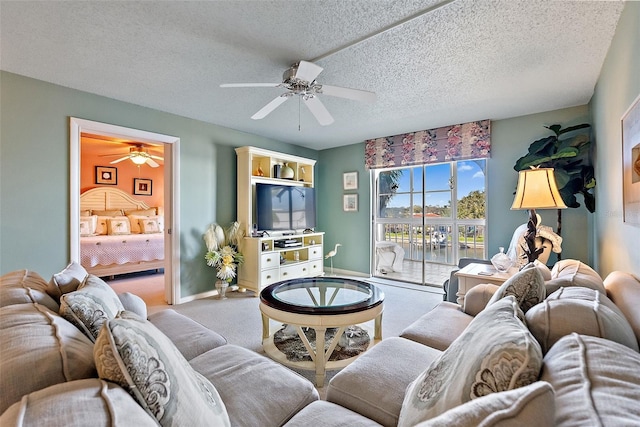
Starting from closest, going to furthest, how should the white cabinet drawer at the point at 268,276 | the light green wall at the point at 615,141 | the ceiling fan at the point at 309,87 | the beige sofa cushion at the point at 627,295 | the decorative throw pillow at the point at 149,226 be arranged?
the beige sofa cushion at the point at 627,295 → the light green wall at the point at 615,141 → the ceiling fan at the point at 309,87 → the white cabinet drawer at the point at 268,276 → the decorative throw pillow at the point at 149,226

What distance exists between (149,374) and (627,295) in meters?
1.68

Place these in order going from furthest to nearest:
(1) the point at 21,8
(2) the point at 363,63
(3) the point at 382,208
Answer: (3) the point at 382,208 < (2) the point at 363,63 < (1) the point at 21,8

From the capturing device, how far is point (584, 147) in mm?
3168

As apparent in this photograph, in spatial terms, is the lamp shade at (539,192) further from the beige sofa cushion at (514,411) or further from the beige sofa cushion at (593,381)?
the beige sofa cushion at (514,411)

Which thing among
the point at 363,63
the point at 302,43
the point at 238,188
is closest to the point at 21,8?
the point at 302,43

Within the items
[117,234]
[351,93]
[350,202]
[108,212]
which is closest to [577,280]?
[351,93]

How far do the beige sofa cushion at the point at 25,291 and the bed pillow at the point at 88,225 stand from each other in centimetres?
463

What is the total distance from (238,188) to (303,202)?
1146 millimetres

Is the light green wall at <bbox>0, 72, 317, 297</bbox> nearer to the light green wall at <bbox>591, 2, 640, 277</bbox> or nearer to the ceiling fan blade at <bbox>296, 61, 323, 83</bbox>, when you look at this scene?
the ceiling fan blade at <bbox>296, 61, 323, 83</bbox>

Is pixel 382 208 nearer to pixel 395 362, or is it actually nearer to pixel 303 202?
pixel 303 202

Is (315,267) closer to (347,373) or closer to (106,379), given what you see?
(347,373)

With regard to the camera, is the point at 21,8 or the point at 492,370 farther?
the point at 21,8

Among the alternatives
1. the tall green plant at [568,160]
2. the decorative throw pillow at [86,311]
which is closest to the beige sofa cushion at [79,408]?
the decorative throw pillow at [86,311]

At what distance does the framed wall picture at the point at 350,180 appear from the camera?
5.23 m
